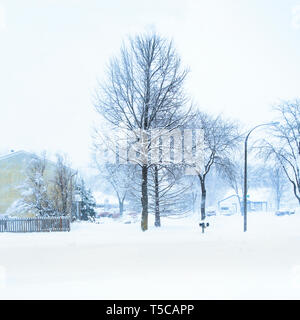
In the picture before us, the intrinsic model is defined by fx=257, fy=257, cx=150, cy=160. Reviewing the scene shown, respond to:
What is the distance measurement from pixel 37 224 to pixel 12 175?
2.92 m

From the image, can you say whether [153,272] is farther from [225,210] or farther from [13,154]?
[225,210]

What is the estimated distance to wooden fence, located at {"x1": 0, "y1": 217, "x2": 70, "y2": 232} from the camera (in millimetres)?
8023

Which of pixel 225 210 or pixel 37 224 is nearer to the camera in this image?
pixel 37 224

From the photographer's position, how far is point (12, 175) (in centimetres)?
989

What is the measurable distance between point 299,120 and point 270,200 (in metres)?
10.4

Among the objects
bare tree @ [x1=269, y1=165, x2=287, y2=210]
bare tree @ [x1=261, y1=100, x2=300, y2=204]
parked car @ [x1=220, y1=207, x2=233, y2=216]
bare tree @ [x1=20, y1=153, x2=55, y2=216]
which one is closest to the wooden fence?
bare tree @ [x1=20, y1=153, x2=55, y2=216]

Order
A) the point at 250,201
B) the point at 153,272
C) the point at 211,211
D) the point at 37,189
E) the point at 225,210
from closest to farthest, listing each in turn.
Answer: the point at 153,272 < the point at 37,189 < the point at 211,211 < the point at 225,210 < the point at 250,201

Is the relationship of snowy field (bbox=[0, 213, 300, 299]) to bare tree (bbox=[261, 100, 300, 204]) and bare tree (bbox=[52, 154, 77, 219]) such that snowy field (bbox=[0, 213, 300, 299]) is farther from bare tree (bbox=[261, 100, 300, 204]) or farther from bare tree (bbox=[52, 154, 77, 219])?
bare tree (bbox=[261, 100, 300, 204])

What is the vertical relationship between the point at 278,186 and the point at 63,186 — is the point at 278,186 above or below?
below

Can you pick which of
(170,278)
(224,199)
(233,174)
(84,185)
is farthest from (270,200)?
(170,278)

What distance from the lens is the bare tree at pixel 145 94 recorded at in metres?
6.38

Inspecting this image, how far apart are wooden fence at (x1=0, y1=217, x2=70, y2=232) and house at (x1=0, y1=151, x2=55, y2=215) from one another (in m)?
1.76

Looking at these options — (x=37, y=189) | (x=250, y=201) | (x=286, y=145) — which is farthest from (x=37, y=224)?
(x=250, y=201)
